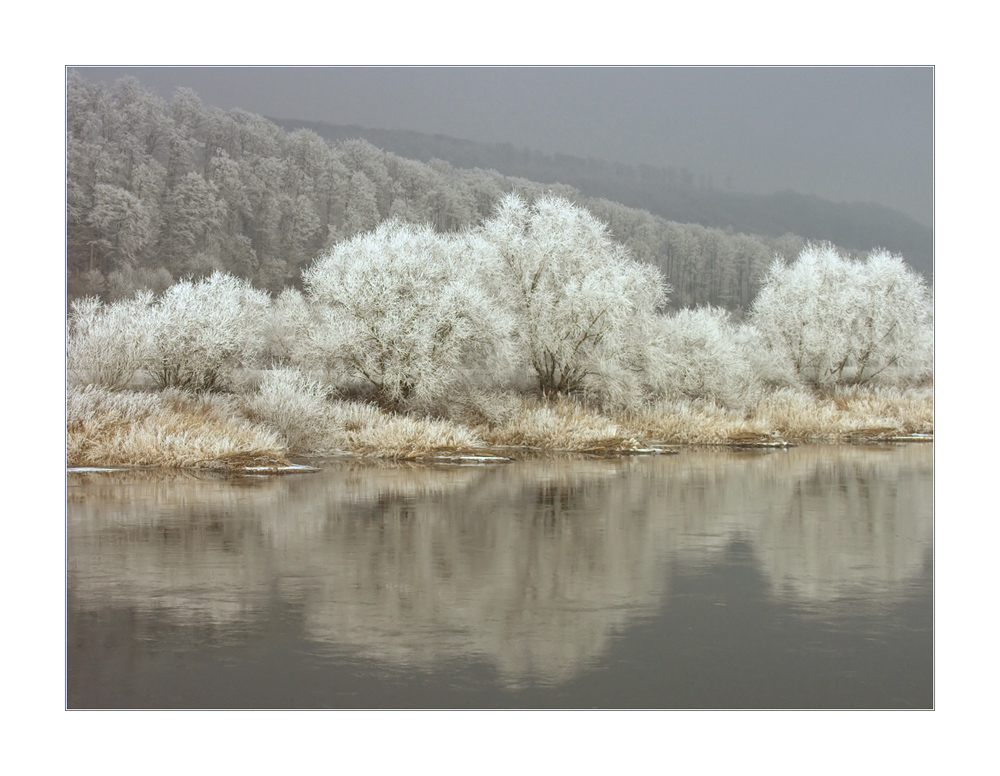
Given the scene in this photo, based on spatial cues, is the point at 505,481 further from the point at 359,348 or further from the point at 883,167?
the point at 883,167

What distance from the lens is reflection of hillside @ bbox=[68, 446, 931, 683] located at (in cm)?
796

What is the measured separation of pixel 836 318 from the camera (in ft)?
59.4

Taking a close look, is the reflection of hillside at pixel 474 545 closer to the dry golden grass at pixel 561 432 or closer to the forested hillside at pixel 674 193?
the dry golden grass at pixel 561 432

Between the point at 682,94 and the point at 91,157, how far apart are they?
295 inches

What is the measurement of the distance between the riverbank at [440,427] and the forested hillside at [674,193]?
287 centimetres

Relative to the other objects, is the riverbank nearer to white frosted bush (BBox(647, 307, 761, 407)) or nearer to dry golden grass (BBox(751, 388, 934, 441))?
dry golden grass (BBox(751, 388, 934, 441))

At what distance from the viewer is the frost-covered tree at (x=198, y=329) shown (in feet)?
45.7

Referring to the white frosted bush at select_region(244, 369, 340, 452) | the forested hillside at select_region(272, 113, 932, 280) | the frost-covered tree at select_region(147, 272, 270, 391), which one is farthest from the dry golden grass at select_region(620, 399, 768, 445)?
the frost-covered tree at select_region(147, 272, 270, 391)

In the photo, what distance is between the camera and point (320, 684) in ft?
22.9

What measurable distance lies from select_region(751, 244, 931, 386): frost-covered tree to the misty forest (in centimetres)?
6

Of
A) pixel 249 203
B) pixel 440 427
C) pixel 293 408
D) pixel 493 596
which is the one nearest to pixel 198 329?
pixel 249 203

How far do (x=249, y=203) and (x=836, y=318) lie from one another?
38.0 feet

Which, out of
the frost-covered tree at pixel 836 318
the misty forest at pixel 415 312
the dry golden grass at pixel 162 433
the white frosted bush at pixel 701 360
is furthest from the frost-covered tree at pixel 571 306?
the dry golden grass at pixel 162 433

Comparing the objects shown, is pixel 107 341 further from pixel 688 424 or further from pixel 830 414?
pixel 830 414
